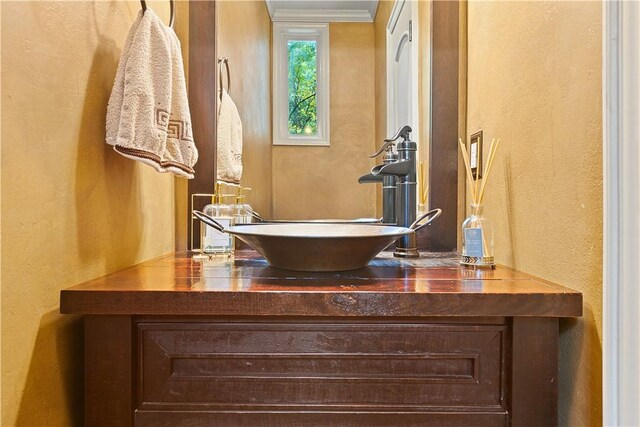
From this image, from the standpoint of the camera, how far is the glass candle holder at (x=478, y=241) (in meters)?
1.08

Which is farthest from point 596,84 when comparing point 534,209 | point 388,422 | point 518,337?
point 388,422

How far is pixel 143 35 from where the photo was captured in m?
0.97

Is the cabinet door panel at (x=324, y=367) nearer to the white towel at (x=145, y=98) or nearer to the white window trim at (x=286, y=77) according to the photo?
the white towel at (x=145, y=98)

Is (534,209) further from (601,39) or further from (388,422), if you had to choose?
(388,422)

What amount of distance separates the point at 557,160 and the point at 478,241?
29cm

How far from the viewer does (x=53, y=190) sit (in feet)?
2.58

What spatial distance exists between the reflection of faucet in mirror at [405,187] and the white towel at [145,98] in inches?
23.8

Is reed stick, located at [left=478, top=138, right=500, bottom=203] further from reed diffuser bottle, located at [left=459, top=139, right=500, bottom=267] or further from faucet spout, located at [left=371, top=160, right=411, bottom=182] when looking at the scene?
faucet spout, located at [left=371, top=160, right=411, bottom=182]

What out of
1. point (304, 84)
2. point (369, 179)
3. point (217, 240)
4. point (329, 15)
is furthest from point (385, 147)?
point (217, 240)

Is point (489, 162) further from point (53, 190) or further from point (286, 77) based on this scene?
point (53, 190)

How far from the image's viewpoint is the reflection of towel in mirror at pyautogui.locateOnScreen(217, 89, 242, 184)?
4.76 ft

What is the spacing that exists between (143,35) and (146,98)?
5.8 inches

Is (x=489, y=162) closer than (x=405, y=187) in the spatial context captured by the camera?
Yes
